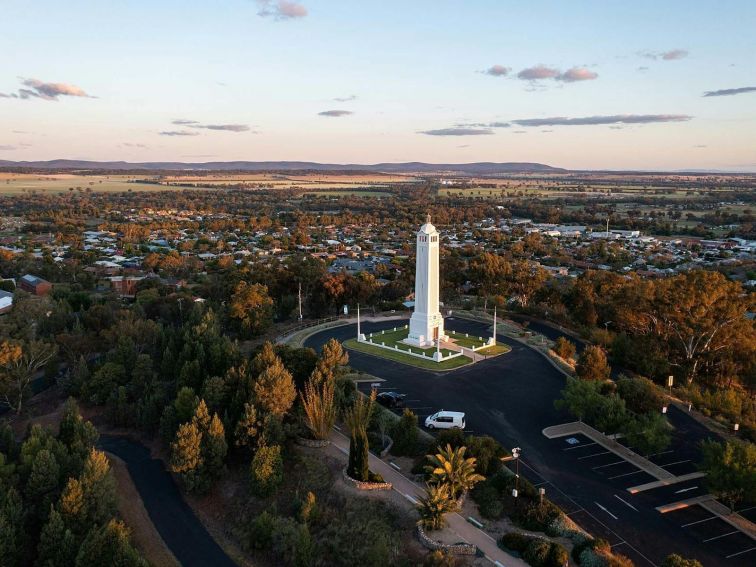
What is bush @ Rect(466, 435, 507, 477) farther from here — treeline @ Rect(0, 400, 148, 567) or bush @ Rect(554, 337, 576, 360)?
bush @ Rect(554, 337, 576, 360)

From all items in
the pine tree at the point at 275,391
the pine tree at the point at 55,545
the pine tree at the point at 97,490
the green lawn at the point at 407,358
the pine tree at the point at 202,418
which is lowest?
the pine tree at the point at 55,545

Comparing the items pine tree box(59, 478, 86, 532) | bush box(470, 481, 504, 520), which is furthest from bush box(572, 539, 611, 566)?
pine tree box(59, 478, 86, 532)

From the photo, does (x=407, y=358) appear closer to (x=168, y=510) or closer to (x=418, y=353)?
(x=418, y=353)

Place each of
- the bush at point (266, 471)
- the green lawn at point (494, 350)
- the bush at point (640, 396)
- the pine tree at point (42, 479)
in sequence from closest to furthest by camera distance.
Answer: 1. the pine tree at point (42, 479)
2. the bush at point (266, 471)
3. the bush at point (640, 396)
4. the green lawn at point (494, 350)

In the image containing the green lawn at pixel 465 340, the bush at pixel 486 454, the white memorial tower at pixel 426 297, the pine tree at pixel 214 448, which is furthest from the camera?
the green lawn at pixel 465 340

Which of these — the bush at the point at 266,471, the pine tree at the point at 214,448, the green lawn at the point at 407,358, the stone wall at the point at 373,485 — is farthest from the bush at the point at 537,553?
the green lawn at the point at 407,358

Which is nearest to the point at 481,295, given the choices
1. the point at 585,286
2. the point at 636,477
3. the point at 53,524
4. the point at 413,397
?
the point at 585,286

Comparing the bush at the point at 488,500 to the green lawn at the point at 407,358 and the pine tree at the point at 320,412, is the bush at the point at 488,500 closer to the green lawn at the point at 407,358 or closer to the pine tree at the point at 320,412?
the pine tree at the point at 320,412
